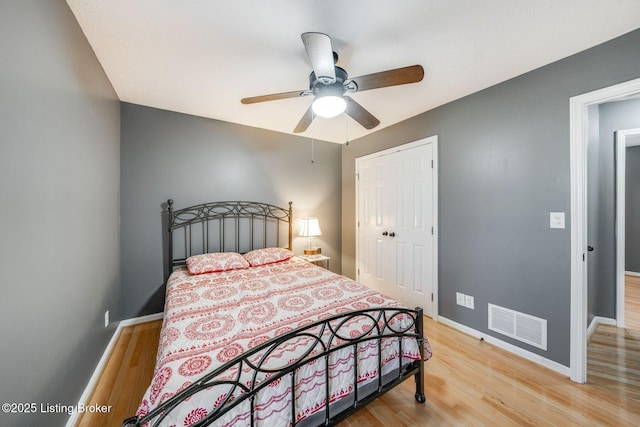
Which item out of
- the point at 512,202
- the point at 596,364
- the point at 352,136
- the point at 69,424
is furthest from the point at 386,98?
the point at 69,424

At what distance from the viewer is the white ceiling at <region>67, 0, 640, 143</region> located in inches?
56.9

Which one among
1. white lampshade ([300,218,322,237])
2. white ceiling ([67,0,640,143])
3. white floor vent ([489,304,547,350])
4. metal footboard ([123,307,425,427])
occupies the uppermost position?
white ceiling ([67,0,640,143])

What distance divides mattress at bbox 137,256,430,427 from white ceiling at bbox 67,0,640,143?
1903 millimetres

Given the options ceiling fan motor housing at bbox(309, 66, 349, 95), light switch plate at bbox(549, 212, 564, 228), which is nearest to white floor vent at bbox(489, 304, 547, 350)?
light switch plate at bbox(549, 212, 564, 228)

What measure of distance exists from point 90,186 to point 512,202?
11.7 ft

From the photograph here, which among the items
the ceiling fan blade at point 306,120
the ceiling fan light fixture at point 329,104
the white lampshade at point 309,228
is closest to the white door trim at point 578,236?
the ceiling fan light fixture at point 329,104

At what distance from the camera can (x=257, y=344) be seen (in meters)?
1.26

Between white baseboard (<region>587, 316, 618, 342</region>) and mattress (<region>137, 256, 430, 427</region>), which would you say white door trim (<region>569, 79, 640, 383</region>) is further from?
mattress (<region>137, 256, 430, 427</region>)

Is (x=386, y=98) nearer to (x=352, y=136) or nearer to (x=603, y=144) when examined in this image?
(x=352, y=136)

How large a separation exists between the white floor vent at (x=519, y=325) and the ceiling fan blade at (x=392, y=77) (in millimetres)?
2247

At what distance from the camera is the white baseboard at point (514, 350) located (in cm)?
194

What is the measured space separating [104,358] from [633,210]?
7.81 metres

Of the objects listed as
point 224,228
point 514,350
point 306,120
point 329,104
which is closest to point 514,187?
point 514,350

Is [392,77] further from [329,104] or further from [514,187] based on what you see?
[514,187]
